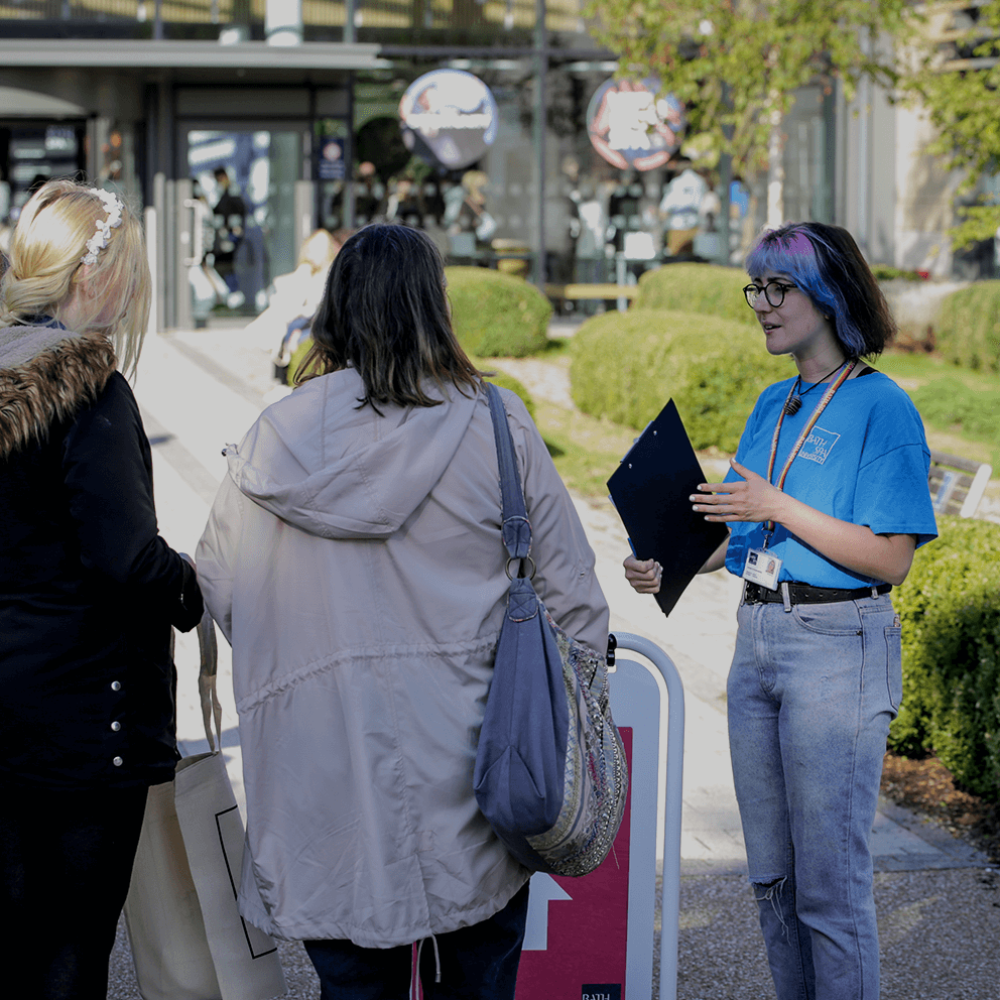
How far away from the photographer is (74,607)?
2.27 metres

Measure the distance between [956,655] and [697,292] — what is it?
1208 centimetres

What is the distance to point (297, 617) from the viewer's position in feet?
7.22

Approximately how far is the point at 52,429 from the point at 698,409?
9.10m

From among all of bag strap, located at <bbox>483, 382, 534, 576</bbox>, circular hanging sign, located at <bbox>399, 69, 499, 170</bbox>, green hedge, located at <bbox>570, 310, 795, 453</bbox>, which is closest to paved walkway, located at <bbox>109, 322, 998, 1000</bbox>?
bag strap, located at <bbox>483, 382, 534, 576</bbox>

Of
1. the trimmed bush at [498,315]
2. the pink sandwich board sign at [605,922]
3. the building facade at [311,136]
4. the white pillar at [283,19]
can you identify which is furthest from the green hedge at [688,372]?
the white pillar at [283,19]

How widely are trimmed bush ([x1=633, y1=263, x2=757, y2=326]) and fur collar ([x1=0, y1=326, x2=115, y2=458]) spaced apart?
13075 mm

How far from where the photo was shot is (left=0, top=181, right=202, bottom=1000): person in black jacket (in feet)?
7.29

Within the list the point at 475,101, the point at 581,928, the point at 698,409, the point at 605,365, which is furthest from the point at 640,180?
the point at 581,928

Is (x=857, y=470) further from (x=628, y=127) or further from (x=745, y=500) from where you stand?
(x=628, y=127)

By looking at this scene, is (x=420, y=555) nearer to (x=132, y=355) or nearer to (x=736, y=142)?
(x=132, y=355)

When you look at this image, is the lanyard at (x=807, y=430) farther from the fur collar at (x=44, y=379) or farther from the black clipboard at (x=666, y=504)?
the fur collar at (x=44, y=379)

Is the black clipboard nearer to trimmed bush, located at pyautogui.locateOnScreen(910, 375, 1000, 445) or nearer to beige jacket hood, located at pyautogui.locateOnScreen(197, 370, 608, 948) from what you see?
beige jacket hood, located at pyautogui.locateOnScreen(197, 370, 608, 948)

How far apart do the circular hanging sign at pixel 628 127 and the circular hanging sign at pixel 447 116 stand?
167 cm

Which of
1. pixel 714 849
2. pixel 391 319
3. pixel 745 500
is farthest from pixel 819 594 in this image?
pixel 714 849
